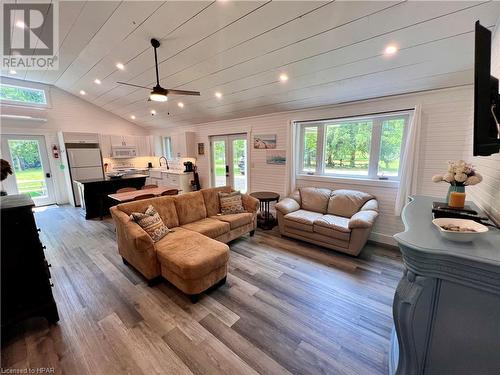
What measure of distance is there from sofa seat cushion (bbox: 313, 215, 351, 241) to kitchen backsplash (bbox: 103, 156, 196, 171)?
465 cm

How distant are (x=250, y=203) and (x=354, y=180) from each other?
1.99 meters

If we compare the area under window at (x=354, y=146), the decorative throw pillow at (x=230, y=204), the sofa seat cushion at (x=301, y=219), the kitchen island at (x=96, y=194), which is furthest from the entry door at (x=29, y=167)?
the area under window at (x=354, y=146)

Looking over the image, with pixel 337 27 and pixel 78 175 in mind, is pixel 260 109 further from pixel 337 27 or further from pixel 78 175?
pixel 78 175

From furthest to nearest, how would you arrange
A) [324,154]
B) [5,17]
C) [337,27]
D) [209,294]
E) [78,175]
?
[78,175]
[324,154]
[5,17]
[209,294]
[337,27]

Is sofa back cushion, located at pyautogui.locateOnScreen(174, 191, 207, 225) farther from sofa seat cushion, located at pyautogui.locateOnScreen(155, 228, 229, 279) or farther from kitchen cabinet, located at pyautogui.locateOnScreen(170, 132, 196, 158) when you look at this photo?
kitchen cabinet, located at pyautogui.locateOnScreen(170, 132, 196, 158)

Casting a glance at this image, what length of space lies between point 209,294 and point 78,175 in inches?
230

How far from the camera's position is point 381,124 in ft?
11.5

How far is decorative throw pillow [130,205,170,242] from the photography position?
8.57 ft

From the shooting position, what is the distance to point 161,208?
10.0 feet

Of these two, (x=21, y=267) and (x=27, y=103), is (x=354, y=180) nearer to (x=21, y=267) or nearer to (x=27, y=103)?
(x=21, y=267)

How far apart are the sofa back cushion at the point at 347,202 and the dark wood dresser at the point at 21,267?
3.89m

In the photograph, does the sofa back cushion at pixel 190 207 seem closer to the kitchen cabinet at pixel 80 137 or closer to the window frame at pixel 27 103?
the kitchen cabinet at pixel 80 137

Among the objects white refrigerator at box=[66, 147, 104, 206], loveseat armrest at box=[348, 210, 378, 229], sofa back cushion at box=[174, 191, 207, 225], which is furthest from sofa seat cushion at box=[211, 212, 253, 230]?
white refrigerator at box=[66, 147, 104, 206]

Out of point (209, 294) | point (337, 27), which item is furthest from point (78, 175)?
point (337, 27)
